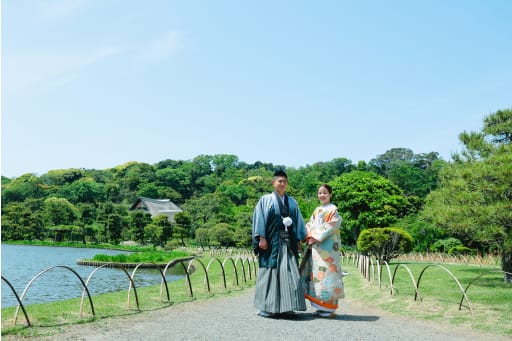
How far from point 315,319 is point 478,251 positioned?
28638mm

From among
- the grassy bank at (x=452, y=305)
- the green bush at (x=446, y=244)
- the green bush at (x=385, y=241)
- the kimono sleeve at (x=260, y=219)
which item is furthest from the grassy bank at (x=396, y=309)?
the green bush at (x=446, y=244)

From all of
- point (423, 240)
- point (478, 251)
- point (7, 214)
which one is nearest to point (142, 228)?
point (7, 214)

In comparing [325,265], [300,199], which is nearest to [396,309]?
[325,265]

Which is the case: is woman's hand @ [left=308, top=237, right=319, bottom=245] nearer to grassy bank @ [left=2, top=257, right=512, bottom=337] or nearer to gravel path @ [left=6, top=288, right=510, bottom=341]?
gravel path @ [left=6, top=288, right=510, bottom=341]

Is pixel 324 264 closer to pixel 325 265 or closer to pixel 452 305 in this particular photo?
pixel 325 265

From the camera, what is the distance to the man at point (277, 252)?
624 cm

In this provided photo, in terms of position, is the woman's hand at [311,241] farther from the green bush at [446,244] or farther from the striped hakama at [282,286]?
the green bush at [446,244]

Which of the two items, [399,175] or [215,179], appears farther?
[215,179]

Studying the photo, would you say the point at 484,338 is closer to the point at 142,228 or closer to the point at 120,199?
the point at 142,228

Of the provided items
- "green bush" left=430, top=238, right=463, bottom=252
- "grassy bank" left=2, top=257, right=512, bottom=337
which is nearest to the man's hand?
"grassy bank" left=2, top=257, right=512, bottom=337

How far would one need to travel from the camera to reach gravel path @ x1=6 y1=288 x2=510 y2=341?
213 inches

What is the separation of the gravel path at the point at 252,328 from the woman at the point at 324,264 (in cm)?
28

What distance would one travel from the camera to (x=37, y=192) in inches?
2837

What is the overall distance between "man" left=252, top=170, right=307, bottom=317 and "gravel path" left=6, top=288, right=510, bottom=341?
0.86ft
